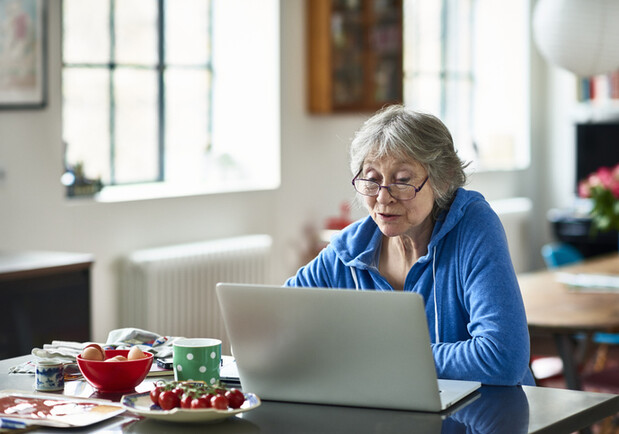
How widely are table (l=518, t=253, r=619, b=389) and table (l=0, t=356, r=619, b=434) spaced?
149cm

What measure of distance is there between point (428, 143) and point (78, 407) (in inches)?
39.7

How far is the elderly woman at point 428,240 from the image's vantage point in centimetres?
213

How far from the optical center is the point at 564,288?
4.05 m

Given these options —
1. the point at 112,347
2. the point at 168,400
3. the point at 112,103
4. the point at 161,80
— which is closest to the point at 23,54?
the point at 112,103

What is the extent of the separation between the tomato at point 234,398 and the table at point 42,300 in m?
1.87

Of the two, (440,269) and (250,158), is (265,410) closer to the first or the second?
(440,269)

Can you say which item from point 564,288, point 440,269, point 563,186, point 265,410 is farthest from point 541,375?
point 563,186

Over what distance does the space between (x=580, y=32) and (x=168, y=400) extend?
114 inches

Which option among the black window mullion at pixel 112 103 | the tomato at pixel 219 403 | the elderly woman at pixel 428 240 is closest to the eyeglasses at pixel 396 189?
the elderly woman at pixel 428 240

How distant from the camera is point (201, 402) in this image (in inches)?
64.9

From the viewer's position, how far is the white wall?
4.03 m

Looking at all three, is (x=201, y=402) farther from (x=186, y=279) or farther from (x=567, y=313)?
(x=186, y=279)

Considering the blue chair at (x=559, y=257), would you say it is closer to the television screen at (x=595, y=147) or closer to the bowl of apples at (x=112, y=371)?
the television screen at (x=595, y=147)

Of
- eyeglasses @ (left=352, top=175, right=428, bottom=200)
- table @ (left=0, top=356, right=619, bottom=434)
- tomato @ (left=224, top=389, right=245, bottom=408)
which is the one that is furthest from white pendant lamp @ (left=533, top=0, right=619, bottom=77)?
tomato @ (left=224, top=389, right=245, bottom=408)
